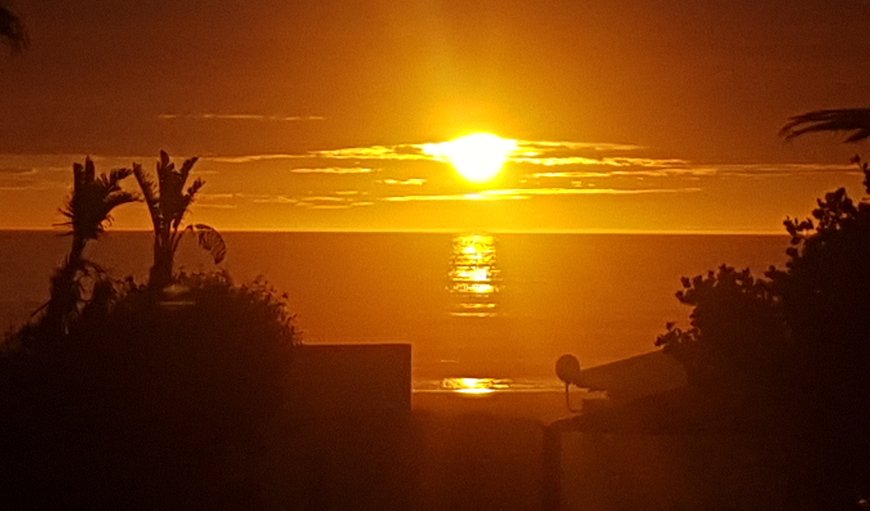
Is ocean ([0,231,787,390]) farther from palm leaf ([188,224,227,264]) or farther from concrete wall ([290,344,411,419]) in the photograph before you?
concrete wall ([290,344,411,419])

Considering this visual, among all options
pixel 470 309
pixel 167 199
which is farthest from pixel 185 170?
pixel 470 309

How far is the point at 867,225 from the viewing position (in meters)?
16.7

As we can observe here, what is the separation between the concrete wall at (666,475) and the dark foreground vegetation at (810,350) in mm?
2991

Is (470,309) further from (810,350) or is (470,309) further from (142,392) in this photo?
(810,350)

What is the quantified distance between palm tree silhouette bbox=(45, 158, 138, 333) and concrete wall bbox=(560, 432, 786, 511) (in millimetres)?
8818

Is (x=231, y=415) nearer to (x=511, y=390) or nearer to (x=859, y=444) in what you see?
(x=859, y=444)

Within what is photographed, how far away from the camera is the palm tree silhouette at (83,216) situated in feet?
90.5

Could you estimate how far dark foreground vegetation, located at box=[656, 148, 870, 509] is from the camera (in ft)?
53.3

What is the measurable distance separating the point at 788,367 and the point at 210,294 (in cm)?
1073

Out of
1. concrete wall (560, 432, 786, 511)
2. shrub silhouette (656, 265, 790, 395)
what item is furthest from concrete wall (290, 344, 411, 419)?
shrub silhouette (656, 265, 790, 395)

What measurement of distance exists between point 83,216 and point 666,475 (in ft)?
35.2

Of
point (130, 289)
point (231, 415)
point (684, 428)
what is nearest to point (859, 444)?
point (684, 428)

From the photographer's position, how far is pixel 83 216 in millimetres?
28172

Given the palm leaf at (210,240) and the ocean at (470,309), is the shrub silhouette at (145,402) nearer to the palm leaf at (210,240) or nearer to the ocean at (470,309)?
the palm leaf at (210,240)
